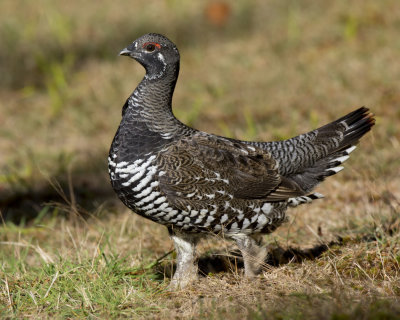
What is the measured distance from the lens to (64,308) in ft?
13.8

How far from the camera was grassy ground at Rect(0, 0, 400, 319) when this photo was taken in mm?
4266

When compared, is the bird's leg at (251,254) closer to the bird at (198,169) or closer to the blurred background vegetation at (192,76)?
the bird at (198,169)

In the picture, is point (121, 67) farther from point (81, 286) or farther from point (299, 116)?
point (81, 286)

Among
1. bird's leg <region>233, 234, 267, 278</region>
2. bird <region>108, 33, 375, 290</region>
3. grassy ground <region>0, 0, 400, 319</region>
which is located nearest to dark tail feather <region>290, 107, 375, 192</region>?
bird <region>108, 33, 375, 290</region>

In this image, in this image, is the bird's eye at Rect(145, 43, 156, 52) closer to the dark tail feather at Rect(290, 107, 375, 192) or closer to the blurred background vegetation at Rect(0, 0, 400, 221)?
the dark tail feather at Rect(290, 107, 375, 192)

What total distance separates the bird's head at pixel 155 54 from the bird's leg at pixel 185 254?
1.25 meters

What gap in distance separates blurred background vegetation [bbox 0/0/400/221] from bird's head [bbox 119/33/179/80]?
86.0 inches

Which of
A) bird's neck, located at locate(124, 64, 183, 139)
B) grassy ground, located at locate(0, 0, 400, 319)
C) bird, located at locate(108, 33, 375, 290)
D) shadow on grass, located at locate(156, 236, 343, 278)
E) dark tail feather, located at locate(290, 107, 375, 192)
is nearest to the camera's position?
grassy ground, located at locate(0, 0, 400, 319)

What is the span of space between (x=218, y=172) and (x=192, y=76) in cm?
616

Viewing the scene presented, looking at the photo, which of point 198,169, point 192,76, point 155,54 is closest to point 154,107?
point 155,54

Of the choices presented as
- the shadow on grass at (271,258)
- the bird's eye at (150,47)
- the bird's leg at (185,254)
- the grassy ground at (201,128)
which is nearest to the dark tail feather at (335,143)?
the grassy ground at (201,128)

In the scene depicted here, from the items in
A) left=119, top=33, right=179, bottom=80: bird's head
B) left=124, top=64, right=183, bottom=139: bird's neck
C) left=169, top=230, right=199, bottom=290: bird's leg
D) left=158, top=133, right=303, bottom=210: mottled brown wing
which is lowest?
left=169, top=230, right=199, bottom=290: bird's leg

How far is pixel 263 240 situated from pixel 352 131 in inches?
47.7

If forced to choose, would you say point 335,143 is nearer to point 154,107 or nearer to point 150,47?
point 154,107
